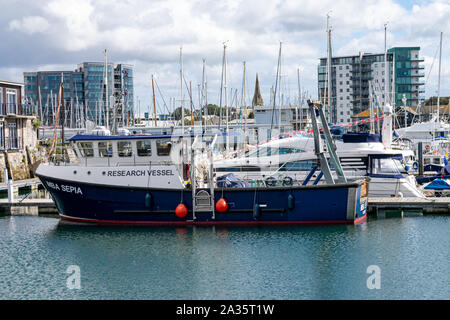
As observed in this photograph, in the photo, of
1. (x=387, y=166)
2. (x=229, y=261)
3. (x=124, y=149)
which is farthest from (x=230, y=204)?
(x=387, y=166)

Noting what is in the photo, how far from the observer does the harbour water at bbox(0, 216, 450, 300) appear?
14078 mm

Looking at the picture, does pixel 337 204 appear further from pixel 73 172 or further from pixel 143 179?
pixel 73 172

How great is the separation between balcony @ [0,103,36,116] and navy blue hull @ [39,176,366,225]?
58.6 feet

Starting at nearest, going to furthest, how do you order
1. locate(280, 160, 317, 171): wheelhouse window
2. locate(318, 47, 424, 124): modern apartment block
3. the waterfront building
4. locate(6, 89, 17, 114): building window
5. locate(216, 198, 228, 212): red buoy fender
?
locate(216, 198, 228, 212): red buoy fender, locate(280, 160, 317, 171): wheelhouse window, the waterfront building, locate(6, 89, 17, 114): building window, locate(318, 47, 424, 124): modern apartment block

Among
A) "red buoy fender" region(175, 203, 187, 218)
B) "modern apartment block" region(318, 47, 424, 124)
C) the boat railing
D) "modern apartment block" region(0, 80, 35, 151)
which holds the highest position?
"modern apartment block" region(318, 47, 424, 124)

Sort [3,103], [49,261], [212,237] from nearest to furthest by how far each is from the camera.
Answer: [49,261] < [212,237] < [3,103]

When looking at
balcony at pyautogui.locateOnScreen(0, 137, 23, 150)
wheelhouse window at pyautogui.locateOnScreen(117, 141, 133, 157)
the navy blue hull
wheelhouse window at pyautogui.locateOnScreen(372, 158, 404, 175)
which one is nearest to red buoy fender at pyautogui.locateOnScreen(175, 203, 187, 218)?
the navy blue hull

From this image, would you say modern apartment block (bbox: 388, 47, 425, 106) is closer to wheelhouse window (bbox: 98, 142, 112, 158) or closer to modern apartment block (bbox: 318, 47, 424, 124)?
modern apartment block (bbox: 318, 47, 424, 124)

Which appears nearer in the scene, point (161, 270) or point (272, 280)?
point (272, 280)

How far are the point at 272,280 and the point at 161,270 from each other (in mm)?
3266

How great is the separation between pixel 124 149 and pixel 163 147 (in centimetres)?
158
